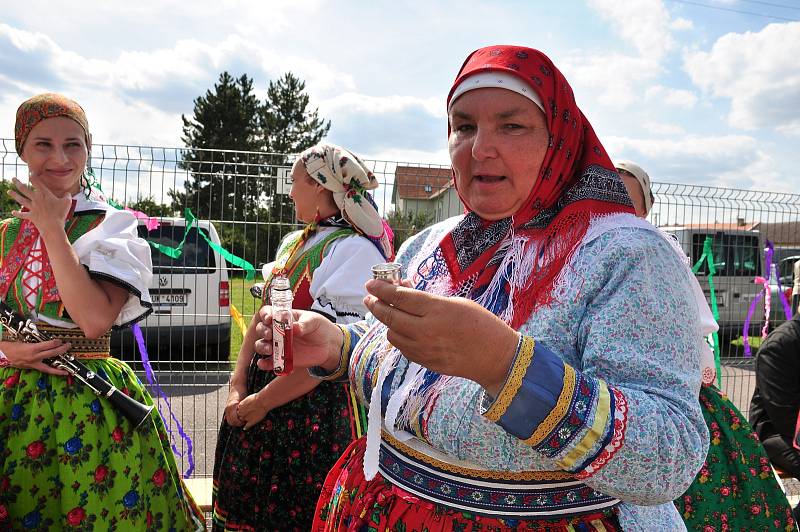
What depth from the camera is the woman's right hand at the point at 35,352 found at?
235cm

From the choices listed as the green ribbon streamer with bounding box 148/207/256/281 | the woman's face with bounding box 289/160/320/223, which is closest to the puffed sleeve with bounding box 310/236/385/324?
the woman's face with bounding box 289/160/320/223

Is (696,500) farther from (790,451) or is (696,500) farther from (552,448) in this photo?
(552,448)

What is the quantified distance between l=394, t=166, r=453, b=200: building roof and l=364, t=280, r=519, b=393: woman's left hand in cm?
370

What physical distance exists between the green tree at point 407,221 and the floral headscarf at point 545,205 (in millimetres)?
3180

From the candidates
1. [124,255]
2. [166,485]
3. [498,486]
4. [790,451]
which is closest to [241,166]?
[124,255]

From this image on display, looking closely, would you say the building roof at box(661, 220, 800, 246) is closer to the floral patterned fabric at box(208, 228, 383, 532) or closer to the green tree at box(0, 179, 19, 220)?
the floral patterned fabric at box(208, 228, 383, 532)

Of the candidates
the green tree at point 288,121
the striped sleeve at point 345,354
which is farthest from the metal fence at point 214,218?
the green tree at point 288,121

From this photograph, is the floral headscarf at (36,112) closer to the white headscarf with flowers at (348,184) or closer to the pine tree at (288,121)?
the white headscarf with flowers at (348,184)

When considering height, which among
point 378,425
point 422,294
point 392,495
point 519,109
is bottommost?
point 392,495

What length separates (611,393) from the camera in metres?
1.05

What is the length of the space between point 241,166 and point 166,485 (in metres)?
2.61

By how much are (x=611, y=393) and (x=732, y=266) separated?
6.87 m

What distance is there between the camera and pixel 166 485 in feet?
8.19

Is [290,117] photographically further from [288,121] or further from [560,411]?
[560,411]
